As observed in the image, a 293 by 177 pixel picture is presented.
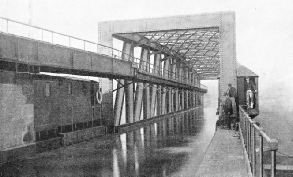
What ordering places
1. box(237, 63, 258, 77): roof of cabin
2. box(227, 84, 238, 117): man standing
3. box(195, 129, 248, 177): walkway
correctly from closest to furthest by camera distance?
1. box(195, 129, 248, 177): walkway
2. box(227, 84, 238, 117): man standing
3. box(237, 63, 258, 77): roof of cabin

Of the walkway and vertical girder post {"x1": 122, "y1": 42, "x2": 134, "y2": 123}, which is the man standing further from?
vertical girder post {"x1": 122, "y1": 42, "x2": 134, "y2": 123}

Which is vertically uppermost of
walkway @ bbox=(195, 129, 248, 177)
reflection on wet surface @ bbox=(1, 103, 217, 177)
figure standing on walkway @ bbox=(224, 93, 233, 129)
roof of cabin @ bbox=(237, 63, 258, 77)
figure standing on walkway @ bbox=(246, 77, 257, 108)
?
roof of cabin @ bbox=(237, 63, 258, 77)

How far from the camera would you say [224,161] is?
8773 mm

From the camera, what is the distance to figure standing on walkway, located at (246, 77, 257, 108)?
64.6 ft

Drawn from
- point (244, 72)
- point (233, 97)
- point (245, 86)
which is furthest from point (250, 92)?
point (233, 97)

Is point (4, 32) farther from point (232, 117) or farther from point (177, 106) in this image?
point (177, 106)

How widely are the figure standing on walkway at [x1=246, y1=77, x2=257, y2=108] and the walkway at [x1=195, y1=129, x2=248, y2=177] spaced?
25.5 feet

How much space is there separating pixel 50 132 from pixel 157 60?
25597mm

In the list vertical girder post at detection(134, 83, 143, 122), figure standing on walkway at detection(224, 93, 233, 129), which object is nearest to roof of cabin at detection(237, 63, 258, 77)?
figure standing on walkway at detection(224, 93, 233, 129)

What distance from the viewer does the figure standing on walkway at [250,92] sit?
19703 mm

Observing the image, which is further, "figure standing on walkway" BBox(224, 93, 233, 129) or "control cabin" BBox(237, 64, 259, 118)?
"control cabin" BBox(237, 64, 259, 118)

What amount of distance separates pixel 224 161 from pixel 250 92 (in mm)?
11755

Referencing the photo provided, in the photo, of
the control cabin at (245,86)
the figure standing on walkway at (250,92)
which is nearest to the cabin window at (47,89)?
the figure standing on walkway at (250,92)

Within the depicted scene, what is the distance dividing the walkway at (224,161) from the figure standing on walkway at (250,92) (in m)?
7.76
